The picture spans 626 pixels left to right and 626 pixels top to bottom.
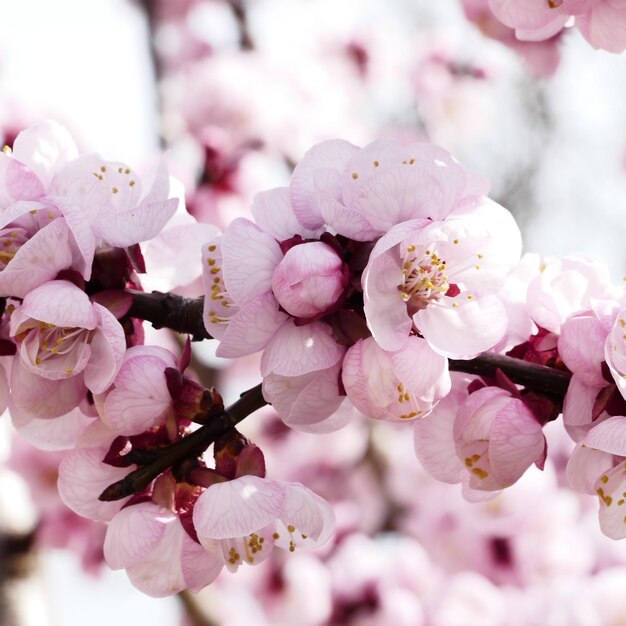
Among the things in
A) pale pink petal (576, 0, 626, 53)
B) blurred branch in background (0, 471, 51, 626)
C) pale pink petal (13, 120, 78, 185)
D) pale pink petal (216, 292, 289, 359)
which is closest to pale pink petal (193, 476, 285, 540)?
pale pink petal (216, 292, 289, 359)

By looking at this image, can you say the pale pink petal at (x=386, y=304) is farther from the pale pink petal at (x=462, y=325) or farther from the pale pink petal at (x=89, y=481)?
the pale pink petal at (x=89, y=481)

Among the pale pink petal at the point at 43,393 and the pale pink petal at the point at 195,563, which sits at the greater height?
the pale pink petal at the point at 43,393

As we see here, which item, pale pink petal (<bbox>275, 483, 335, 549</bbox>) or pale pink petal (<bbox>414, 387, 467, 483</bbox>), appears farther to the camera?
pale pink petal (<bbox>414, 387, 467, 483</bbox>)

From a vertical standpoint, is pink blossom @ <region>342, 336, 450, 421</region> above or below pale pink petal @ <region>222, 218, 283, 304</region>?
below

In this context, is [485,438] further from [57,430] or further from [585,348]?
[57,430]

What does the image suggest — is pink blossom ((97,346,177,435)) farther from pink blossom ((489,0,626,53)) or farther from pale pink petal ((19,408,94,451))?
pink blossom ((489,0,626,53))

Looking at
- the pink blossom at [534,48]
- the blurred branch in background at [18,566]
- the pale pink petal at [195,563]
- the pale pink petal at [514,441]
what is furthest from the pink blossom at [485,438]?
the blurred branch in background at [18,566]

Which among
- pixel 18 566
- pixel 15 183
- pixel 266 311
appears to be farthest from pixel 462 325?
pixel 18 566
